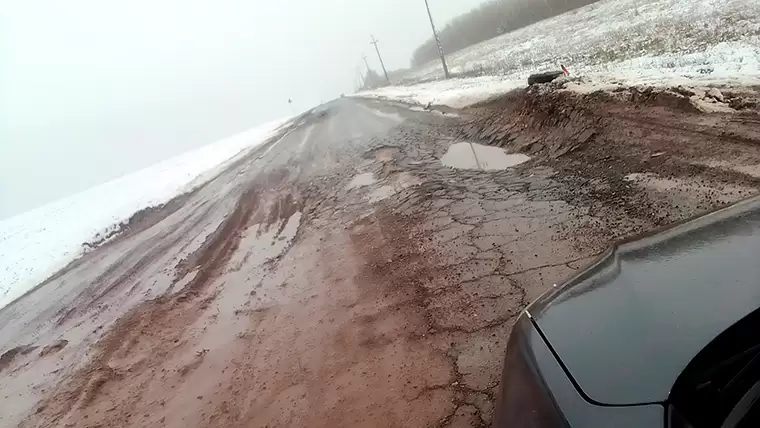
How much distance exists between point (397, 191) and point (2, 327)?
7.87m

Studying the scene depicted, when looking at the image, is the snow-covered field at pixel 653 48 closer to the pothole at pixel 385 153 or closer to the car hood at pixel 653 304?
the pothole at pixel 385 153

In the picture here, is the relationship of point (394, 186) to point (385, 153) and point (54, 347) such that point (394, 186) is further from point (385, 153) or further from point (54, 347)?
point (54, 347)

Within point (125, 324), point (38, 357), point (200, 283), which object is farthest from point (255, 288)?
point (38, 357)

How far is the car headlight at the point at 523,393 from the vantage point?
1.56m

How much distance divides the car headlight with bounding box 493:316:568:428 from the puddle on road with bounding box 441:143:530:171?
6083 millimetres

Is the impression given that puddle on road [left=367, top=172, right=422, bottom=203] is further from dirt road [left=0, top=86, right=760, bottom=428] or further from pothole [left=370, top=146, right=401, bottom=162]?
pothole [left=370, top=146, right=401, bottom=162]

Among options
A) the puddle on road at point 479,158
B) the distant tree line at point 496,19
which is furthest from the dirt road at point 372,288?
the distant tree line at point 496,19

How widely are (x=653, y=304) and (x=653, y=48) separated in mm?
16176

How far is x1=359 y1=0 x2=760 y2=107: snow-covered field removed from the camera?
921cm

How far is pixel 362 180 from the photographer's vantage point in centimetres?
987

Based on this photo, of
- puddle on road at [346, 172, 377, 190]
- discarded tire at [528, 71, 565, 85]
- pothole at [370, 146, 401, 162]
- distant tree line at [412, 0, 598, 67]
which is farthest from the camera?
distant tree line at [412, 0, 598, 67]

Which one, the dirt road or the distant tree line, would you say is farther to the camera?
the distant tree line

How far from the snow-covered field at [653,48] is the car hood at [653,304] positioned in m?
6.85

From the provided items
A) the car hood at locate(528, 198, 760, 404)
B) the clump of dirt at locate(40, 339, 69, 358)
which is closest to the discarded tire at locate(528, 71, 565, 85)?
the car hood at locate(528, 198, 760, 404)
